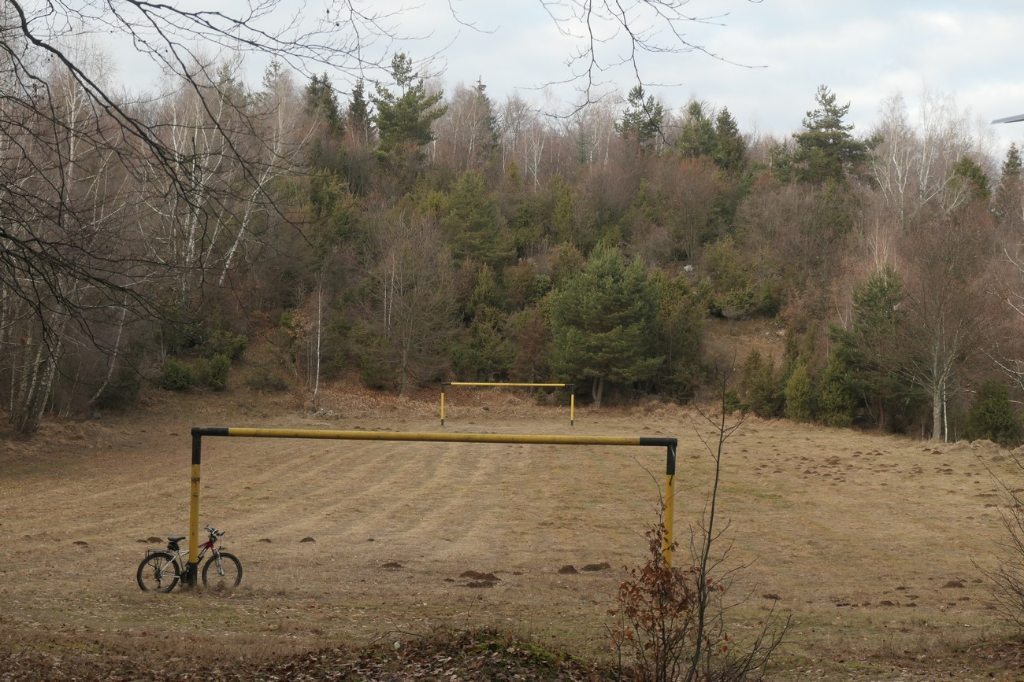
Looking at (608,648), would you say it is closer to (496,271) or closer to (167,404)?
(167,404)

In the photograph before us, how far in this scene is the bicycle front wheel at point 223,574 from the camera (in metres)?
7.77

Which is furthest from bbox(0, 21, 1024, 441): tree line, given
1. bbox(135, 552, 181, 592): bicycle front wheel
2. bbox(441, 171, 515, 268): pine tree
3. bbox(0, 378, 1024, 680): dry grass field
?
bbox(135, 552, 181, 592): bicycle front wheel

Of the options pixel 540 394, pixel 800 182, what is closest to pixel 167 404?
pixel 540 394

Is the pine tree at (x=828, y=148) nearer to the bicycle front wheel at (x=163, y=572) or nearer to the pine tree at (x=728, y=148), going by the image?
the pine tree at (x=728, y=148)

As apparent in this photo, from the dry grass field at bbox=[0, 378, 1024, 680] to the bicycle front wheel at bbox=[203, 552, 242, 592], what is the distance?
0.59ft

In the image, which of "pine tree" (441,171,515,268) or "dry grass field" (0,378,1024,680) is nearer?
"dry grass field" (0,378,1024,680)

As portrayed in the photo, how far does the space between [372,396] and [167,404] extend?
27.8 ft

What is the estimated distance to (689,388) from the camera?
37250 mm

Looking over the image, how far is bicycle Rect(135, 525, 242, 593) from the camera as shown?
7.59m

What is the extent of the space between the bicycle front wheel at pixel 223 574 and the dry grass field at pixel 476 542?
0.18 metres

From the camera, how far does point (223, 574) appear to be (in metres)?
7.84

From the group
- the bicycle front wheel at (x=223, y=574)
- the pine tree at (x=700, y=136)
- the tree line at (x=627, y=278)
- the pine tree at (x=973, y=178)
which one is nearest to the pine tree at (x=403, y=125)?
the tree line at (x=627, y=278)

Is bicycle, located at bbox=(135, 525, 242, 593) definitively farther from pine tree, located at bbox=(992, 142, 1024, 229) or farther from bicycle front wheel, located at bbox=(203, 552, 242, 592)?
pine tree, located at bbox=(992, 142, 1024, 229)

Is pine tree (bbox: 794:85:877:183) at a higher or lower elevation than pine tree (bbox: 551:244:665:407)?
higher
